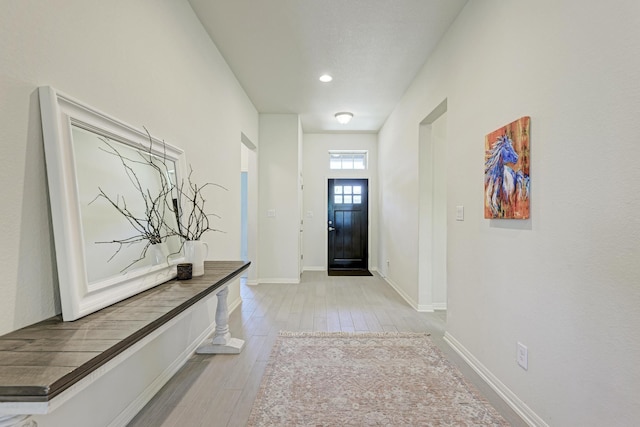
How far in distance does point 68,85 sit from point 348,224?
5.24 metres

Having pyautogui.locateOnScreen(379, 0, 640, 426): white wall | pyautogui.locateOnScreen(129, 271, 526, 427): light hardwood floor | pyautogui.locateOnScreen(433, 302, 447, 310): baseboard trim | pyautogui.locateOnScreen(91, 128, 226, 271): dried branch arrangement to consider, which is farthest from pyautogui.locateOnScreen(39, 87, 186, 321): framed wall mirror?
pyautogui.locateOnScreen(433, 302, 447, 310): baseboard trim

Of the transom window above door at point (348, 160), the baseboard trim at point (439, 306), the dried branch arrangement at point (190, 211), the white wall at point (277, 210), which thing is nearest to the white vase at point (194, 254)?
the dried branch arrangement at point (190, 211)

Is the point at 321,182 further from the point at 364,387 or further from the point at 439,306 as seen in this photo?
the point at 364,387

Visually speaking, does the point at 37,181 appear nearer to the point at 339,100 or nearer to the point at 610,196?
the point at 610,196

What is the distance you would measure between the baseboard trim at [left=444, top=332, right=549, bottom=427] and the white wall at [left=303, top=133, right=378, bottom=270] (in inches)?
146

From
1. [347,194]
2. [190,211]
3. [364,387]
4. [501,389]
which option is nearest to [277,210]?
[347,194]

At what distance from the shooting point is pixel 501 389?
1.85 meters

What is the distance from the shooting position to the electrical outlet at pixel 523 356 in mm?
1629

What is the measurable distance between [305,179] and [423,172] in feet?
9.75

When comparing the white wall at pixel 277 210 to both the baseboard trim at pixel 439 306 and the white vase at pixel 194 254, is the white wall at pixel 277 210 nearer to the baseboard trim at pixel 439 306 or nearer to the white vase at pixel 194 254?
the baseboard trim at pixel 439 306

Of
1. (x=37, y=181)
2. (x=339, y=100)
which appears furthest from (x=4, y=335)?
(x=339, y=100)

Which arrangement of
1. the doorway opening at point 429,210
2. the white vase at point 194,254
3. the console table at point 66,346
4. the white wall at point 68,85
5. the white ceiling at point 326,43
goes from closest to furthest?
the console table at point 66,346, the white wall at point 68,85, the white vase at point 194,254, the white ceiling at point 326,43, the doorway opening at point 429,210

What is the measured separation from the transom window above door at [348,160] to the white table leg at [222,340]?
4.19 metres

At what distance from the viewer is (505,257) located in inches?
72.6
